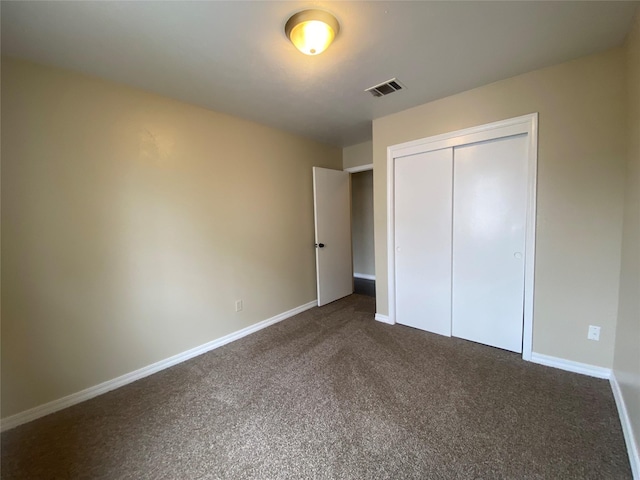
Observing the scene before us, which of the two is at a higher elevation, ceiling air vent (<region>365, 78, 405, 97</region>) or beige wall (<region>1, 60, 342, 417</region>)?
ceiling air vent (<region>365, 78, 405, 97</region>)

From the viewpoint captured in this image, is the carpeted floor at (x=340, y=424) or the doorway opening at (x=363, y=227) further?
the doorway opening at (x=363, y=227)

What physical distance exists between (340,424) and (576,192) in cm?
243

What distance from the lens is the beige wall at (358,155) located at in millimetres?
4008

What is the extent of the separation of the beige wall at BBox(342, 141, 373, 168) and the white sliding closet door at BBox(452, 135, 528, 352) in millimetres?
1589

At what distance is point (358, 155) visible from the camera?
412 cm

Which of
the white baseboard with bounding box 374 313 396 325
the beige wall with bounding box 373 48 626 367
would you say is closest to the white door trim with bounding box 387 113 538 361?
the beige wall with bounding box 373 48 626 367

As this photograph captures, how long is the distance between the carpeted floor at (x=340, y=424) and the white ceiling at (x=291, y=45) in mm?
2430

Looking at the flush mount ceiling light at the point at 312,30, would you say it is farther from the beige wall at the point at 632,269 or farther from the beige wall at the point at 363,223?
the beige wall at the point at 363,223

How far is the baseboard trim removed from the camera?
2.02 meters

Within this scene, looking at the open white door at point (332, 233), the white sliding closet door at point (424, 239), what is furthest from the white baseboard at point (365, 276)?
the white sliding closet door at point (424, 239)

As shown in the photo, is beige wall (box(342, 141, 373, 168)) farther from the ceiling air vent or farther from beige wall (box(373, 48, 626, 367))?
beige wall (box(373, 48, 626, 367))

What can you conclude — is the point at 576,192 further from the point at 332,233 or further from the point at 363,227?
the point at 363,227

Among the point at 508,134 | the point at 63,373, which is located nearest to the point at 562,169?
the point at 508,134

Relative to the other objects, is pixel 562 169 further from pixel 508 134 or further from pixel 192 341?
pixel 192 341
